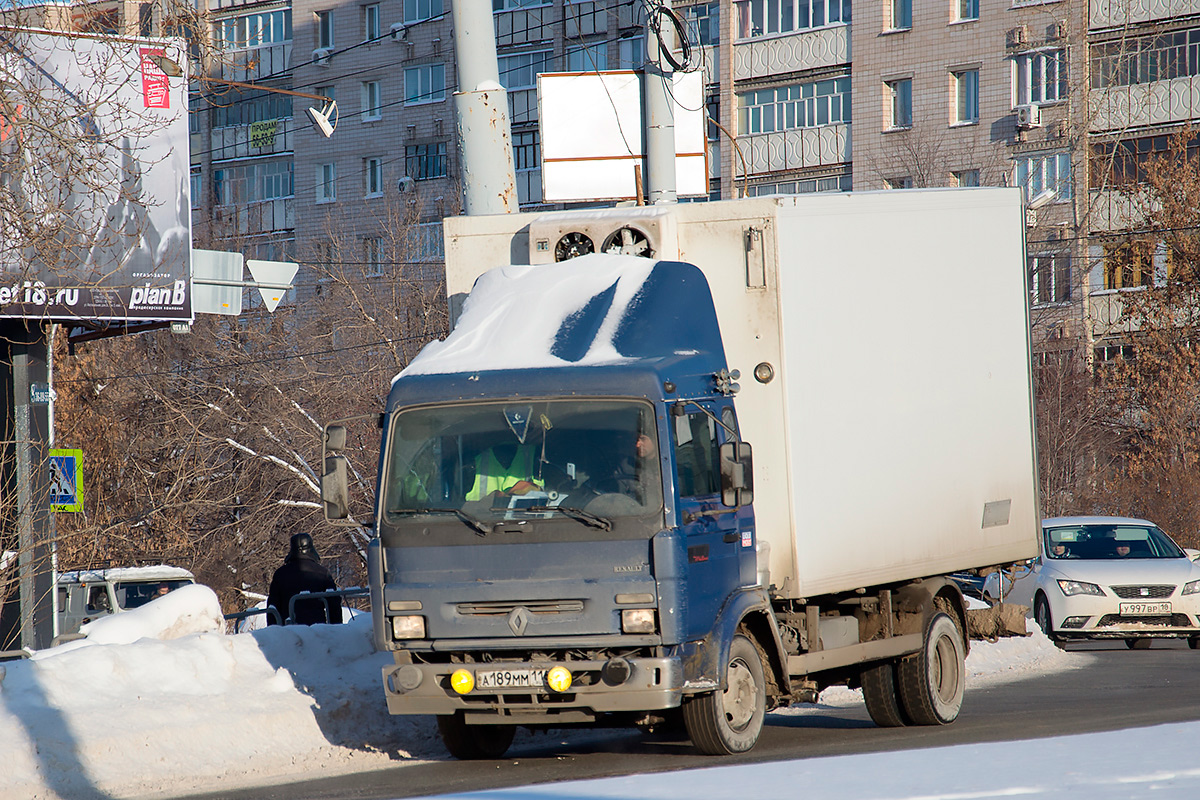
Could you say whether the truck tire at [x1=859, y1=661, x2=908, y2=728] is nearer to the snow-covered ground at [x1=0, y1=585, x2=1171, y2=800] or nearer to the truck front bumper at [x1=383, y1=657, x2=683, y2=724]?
the snow-covered ground at [x1=0, y1=585, x2=1171, y2=800]

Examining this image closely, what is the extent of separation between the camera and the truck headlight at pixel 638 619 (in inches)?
355

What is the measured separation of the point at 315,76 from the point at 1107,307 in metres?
29.0

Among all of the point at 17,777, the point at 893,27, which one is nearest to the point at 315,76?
Result: the point at 893,27

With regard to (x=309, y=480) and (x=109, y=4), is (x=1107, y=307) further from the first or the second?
(x=109, y=4)

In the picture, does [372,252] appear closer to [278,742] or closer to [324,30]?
[324,30]

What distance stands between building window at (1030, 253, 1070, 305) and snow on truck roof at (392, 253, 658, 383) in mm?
38711

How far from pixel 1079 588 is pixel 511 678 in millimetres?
11923

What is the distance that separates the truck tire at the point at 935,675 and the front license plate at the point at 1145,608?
7486mm

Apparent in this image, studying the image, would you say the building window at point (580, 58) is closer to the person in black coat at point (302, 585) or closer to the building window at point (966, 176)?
the building window at point (966, 176)

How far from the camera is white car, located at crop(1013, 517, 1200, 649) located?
62.6 ft

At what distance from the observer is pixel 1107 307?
153ft

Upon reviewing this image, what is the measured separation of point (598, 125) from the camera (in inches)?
569

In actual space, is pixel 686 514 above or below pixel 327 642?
above

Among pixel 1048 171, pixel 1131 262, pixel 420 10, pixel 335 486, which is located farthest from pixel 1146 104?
pixel 335 486
